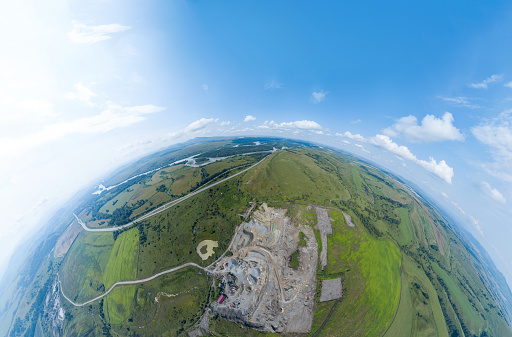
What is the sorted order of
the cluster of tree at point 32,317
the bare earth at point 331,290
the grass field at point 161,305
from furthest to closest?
the cluster of tree at point 32,317, the grass field at point 161,305, the bare earth at point 331,290

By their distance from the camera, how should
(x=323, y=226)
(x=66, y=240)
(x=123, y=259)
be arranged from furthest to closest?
(x=66, y=240) < (x=123, y=259) < (x=323, y=226)

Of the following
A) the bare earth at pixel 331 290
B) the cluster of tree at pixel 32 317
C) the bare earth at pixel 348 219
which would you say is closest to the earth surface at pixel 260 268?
the bare earth at pixel 331 290

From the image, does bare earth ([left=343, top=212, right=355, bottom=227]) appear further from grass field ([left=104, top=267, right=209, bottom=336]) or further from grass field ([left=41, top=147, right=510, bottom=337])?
grass field ([left=104, top=267, right=209, bottom=336])

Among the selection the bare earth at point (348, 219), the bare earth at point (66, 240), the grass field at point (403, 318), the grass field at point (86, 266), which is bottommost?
the bare earth at point (66, 240)

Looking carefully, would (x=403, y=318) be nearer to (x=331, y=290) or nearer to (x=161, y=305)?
(x=331, y=290)

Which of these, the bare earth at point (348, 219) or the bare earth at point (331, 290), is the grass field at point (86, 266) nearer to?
the bare earth at point (331, 290)

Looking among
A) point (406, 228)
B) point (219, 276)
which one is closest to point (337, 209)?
point (406, 228)

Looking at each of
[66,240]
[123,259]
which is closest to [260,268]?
[123,259]
